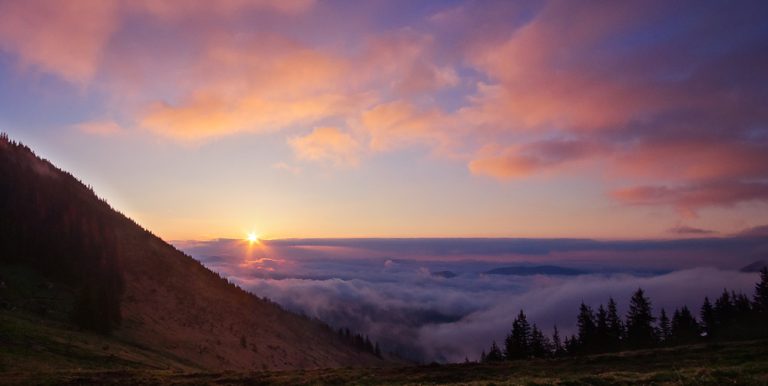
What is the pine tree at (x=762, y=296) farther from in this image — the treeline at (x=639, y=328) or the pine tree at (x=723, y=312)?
the pine tree at (x=723, y=312)

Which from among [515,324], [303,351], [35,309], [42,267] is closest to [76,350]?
[35,309]

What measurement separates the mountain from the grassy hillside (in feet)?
44.8

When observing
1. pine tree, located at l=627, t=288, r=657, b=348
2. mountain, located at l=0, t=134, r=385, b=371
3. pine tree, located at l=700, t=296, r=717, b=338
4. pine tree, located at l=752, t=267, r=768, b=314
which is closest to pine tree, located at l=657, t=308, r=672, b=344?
pine tree, located at l=627, t=288, r=657, b=348

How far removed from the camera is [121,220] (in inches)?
5930

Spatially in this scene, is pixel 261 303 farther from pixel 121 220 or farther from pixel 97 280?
pixel 97 280

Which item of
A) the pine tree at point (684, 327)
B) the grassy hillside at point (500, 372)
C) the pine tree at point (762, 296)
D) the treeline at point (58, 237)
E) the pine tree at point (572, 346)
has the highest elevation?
the treeline at point (58, 237)

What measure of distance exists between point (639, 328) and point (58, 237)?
12210cm

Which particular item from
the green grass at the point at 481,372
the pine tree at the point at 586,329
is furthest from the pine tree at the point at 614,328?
the green grass at the point at 481,372

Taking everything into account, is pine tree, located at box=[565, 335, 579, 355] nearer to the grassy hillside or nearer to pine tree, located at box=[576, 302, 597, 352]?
pine tree, located at box=[576, 302, 597, 352]

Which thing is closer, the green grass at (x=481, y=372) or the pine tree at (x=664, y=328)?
the green grass at (x=481, y=372)

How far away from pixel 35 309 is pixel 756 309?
140m

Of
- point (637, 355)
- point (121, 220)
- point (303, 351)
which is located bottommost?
point (303, 351)

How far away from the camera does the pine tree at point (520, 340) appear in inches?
3359

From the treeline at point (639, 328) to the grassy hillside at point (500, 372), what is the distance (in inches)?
1771
